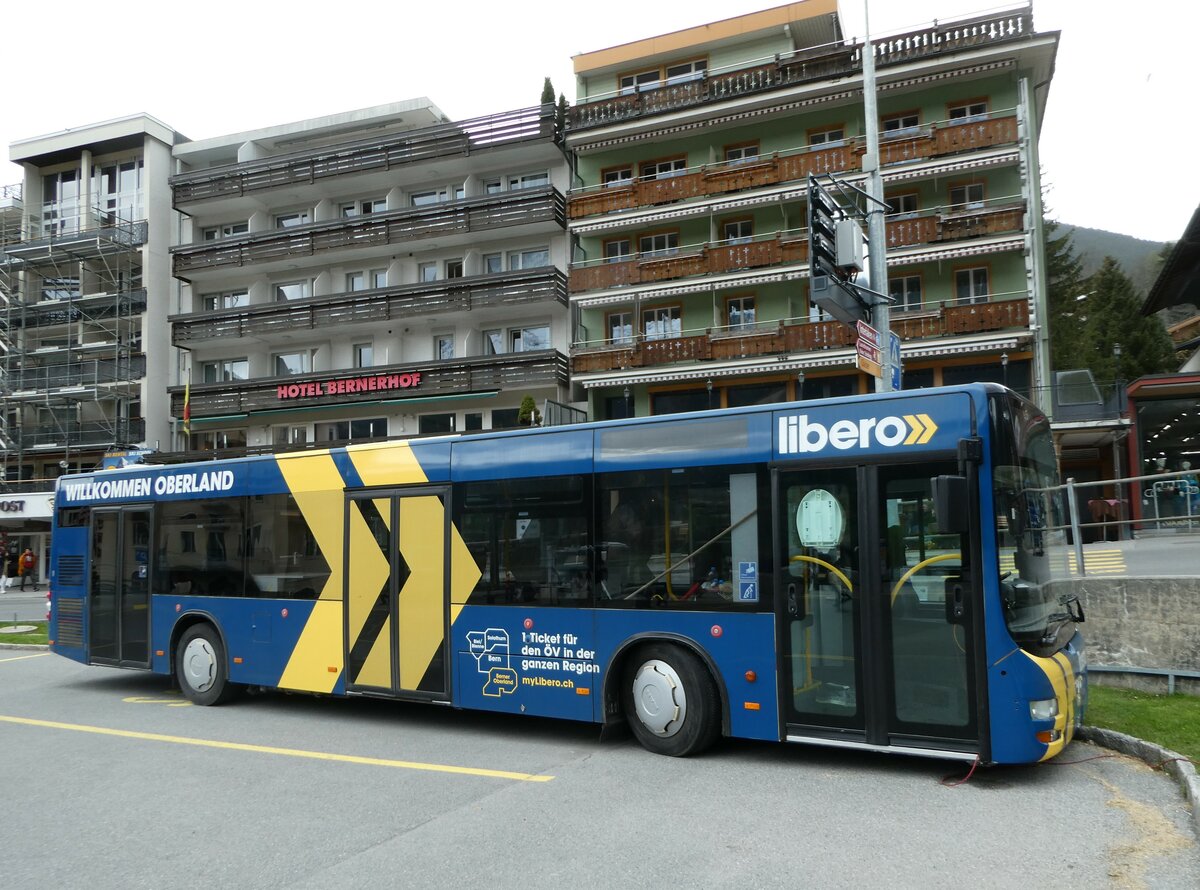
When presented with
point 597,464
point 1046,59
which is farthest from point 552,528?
point 1046,59

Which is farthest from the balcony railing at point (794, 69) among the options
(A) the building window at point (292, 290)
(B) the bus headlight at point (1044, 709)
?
(B) the bus headlight at point (1044, 709)

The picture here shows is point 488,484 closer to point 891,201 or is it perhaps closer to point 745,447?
point 745,447

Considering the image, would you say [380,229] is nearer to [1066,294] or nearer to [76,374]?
[76,374]

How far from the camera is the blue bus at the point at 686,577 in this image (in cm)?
672

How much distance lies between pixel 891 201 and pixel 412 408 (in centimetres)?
1842

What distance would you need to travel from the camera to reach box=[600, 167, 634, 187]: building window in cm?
3375

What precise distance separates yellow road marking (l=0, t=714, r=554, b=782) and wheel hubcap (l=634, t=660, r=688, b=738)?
109 cm

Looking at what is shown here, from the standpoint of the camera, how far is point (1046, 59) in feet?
93.8

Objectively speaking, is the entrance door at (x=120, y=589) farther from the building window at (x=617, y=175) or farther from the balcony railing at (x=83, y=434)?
the balcony railing at (x=83, y=434)

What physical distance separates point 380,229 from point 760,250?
1463 centimetres

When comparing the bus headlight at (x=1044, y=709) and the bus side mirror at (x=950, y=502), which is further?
the bus headlight at (x=1044, y=709)

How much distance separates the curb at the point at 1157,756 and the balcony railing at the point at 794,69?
25.7m

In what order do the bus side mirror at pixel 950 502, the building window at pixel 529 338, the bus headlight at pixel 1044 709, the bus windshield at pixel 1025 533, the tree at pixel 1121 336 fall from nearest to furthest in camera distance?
the bus side mirror at pixel 950 502 → the bus headlight at pixel 1044 709 → the bus windshield at pixel 1025 533 → the building window at pixel 529 338 → the tree at pixel 1121 336

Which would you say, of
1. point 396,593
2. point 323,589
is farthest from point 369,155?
point 396,593
